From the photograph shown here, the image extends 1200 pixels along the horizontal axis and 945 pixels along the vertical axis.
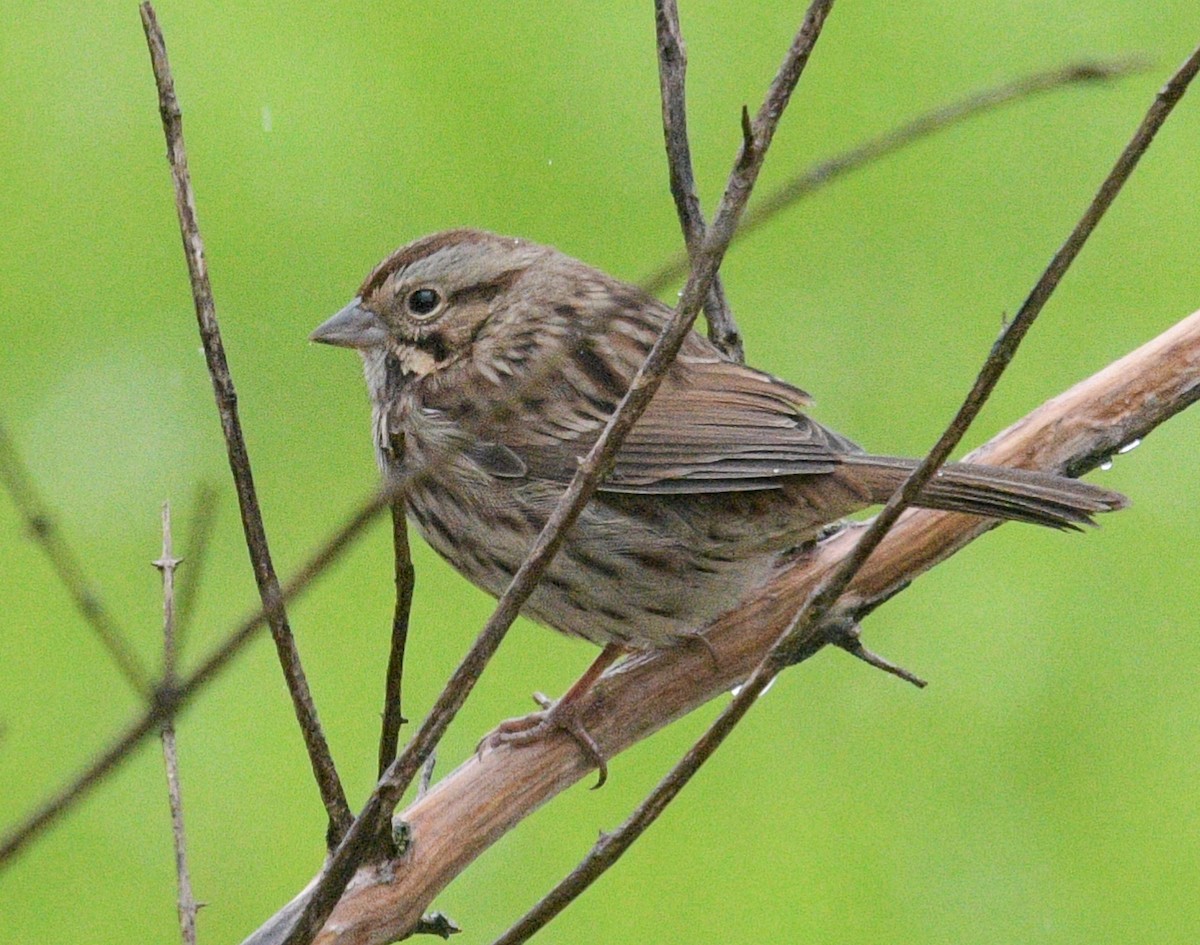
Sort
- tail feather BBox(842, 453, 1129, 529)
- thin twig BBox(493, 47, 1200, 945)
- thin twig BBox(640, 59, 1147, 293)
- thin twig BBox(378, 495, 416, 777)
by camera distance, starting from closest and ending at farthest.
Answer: thin twig BBox(640, 59, 1147, 293), thin twig BBox(493, 47, 1200, 945), thin twig BBox(378, 495, 416, 777), tail feather BBox(842, 453, 1129, 529)

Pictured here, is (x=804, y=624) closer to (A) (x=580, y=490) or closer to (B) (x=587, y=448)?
(A) (x=580, y=490)

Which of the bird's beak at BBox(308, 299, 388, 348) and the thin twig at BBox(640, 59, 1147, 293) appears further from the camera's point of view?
the bird's beak at BBox(308, 299, 388, 348)

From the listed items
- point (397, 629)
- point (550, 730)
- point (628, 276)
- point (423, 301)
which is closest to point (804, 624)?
point (397, 629)

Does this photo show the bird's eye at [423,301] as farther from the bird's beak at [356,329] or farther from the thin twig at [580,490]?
the thin twig at [580,490]

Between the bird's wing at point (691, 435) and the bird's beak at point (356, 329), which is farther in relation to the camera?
the bird's beak at point (356, 329)

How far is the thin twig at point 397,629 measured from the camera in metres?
2.02

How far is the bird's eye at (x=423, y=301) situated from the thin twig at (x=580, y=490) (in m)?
1.64

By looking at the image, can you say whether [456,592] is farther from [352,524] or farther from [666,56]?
Answer: [352,524]

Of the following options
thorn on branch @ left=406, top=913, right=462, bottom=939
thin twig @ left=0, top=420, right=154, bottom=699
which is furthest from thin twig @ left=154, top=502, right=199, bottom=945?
thorn on branch @ left=406, top=913, right=462, bottom=939

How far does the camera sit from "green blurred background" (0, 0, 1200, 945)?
4.77m

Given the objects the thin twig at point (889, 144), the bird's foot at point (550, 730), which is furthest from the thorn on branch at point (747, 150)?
the bird's foot at point (550, 730)

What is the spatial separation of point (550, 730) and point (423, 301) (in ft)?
2.91

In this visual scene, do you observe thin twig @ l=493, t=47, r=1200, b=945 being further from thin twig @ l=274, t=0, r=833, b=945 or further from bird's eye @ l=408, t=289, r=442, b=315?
bird's eye @ l=408, t=289, r=442, b=315

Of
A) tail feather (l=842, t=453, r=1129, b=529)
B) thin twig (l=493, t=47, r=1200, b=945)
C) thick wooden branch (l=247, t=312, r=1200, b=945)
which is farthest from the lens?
thick wooden branch (l=247, t=312, r=1200, b=945)
